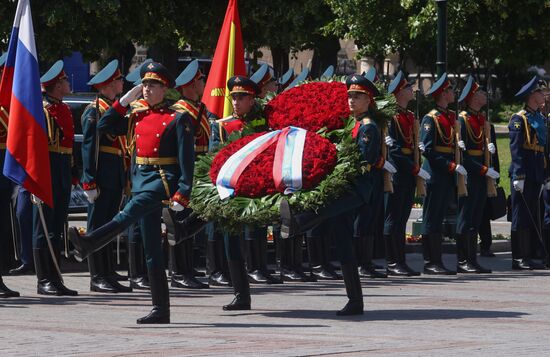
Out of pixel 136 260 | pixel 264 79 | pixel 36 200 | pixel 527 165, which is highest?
pixel 264 79

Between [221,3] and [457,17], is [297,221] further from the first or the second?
[457,17]

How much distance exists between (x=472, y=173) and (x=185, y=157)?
5.91m

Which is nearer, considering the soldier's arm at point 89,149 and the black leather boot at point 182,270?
the soldier's arm at point 89,149

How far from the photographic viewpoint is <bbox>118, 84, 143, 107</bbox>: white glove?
459 inches

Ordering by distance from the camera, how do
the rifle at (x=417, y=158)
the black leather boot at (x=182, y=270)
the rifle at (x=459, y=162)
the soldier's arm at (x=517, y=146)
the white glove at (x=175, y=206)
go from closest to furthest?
the white glove at (x=175, y=206)
the black leather boot at (x=182, y=270)
the rifle at (x=417, y=158)
the rifle at (x=459, y=162)
the soldier's arm at (x=517, y=146)

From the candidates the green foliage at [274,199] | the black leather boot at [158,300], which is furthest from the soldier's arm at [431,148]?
the black leather boot at [158,300]

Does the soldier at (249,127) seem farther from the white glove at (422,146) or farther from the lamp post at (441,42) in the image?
the lamp post at (441,42)

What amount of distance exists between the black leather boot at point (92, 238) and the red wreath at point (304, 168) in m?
0.95

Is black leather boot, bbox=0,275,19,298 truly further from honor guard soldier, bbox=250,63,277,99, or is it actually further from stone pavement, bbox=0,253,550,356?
honor guard soldier, bbox=250,63,277,99

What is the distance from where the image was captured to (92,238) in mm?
10883

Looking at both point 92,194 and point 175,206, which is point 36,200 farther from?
point 175,206

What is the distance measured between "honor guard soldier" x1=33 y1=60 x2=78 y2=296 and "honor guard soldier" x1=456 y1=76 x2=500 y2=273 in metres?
4.41

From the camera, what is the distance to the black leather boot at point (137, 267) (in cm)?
1387

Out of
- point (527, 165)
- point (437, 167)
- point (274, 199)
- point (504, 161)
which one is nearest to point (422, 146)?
point (437, 167)
